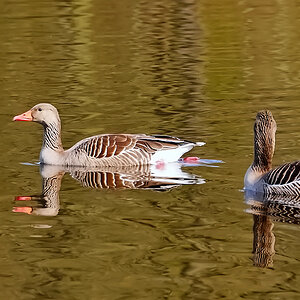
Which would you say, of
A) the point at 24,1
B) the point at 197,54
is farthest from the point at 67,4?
the point at 197,54

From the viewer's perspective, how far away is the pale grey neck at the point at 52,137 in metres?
17.3

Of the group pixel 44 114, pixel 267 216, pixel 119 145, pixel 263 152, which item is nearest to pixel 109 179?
pixel 119 145

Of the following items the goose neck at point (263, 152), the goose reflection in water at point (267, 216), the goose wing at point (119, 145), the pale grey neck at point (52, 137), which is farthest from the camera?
the pale grey neck at point (52, 137)

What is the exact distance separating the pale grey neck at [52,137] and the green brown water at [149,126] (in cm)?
40

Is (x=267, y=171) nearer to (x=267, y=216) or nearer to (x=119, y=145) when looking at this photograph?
(x=267, y=216)

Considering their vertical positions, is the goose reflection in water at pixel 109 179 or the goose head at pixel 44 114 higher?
the goose head at pixel 44 114

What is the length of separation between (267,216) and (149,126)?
677cm

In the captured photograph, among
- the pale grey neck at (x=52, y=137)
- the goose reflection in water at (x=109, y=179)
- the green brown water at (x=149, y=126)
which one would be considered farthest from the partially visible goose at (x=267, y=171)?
the pale grey neck at (x=52, y=137)

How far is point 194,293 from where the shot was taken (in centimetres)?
1020

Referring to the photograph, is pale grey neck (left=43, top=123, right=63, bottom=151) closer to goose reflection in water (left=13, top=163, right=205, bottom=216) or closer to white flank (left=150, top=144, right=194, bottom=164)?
goose reflection in water (left=13, top=163, right=205, bottom=216)

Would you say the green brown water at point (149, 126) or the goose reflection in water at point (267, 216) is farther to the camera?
the goose reflection in water at point (267, 216)

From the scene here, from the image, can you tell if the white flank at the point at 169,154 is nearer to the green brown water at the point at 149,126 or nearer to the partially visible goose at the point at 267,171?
the green brown water at the point at 149,126

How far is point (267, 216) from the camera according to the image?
12.9 m

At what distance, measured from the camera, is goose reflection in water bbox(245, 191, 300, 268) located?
37.3ft
